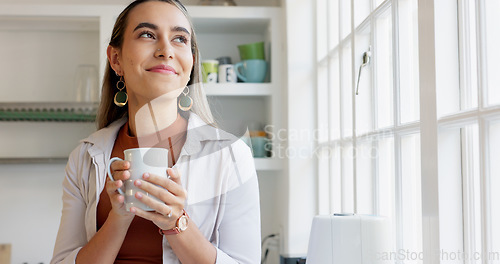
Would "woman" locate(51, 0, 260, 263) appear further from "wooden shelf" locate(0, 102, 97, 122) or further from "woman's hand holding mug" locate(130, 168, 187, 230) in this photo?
"wooden shelf" locate(0, 102, 97, 122)

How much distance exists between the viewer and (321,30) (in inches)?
88.7

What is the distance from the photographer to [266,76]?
8.57 feet

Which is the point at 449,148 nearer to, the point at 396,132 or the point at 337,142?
the point at 396,132

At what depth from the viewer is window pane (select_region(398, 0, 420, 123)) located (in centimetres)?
130

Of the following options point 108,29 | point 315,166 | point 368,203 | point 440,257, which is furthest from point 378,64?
point 108,29

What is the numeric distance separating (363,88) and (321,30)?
0.66m

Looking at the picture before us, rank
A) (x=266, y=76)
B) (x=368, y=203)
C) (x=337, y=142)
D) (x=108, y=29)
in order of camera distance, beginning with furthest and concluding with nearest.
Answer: (x=266, y=76)
(x=108, y=29)
(x=337, y=142)
(x=368, y=203)

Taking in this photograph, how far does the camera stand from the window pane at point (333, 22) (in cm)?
207

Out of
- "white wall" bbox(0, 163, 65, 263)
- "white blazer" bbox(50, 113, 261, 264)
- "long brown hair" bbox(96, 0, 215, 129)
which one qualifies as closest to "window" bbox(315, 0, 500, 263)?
"white blazer" bbox(50, 113, 261, 264)

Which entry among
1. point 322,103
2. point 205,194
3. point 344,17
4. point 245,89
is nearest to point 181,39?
point 205,194

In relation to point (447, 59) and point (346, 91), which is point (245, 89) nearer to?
point (346, 91)

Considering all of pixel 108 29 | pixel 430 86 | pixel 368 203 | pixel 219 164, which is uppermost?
pixel 108 29

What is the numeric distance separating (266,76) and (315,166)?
535mm

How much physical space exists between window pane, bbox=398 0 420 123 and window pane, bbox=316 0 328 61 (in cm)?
87
